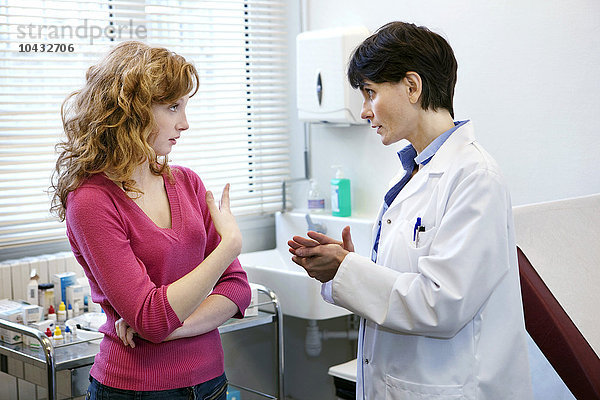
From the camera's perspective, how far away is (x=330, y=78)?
3.38 m

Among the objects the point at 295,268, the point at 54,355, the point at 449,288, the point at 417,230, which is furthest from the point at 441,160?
the point at 295,268

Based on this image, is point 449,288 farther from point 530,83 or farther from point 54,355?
point 530,83

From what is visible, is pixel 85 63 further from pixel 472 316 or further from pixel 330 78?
pixel 472 316

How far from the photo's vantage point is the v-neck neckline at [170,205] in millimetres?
1565

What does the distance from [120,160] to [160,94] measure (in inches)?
6.8

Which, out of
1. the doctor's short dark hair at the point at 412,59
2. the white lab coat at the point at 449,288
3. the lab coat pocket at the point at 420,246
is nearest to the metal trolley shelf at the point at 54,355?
the white lab coat at the point at 449,288

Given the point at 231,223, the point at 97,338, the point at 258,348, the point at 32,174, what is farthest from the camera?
the point at 258,348

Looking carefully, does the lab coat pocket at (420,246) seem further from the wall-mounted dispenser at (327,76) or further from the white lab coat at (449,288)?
the wall-mounted dispenser at (327,76)

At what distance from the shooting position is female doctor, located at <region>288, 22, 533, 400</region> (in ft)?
4.78

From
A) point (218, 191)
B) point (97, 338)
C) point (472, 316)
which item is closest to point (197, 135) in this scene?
point (218, 191)

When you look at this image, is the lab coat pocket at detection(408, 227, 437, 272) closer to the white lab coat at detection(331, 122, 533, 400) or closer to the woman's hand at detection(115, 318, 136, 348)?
the white lab coat at detection(331, 122, 533, 400)

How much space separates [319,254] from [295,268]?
195 centimetres

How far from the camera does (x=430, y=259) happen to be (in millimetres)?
1464

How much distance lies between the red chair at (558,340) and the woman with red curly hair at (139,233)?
2.84 feet
